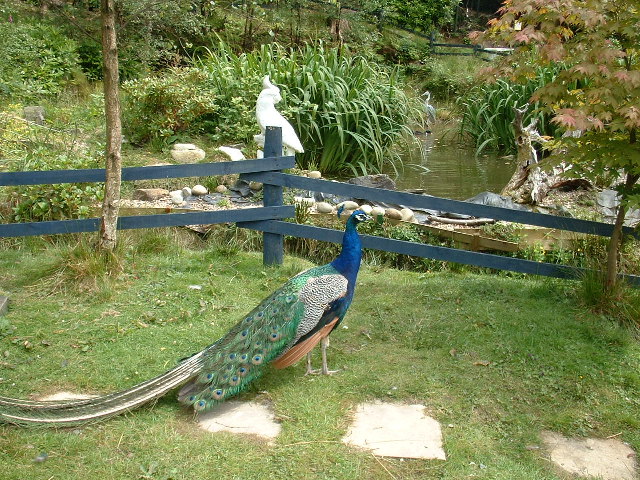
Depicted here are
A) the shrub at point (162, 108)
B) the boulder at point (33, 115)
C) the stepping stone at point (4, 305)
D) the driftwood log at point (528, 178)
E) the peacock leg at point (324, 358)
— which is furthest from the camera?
the shrub at point (162, 108)

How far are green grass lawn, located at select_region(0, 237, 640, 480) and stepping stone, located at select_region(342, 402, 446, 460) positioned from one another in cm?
7

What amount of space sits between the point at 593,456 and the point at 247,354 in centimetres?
191

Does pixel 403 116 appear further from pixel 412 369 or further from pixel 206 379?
pixel 206 379

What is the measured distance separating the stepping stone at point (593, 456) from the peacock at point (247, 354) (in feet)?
4.63

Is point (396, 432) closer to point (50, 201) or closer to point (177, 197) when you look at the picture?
point (50, 201)

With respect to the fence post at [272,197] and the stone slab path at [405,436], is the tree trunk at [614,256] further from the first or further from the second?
the fence post at [272,197]

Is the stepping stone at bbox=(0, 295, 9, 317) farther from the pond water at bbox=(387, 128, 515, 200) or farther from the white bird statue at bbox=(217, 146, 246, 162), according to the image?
the pond water at bbox=(387, 128, 515, 200)

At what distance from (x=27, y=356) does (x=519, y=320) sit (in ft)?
11.1

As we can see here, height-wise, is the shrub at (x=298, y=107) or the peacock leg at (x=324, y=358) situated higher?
the shrub at (x=298, y=107)

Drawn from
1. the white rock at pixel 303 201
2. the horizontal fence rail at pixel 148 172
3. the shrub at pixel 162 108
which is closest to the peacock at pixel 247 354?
the horizontal fence rail at pixel 148 172

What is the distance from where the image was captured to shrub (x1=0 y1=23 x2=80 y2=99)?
10.8 meters

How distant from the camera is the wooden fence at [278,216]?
17.1 feet

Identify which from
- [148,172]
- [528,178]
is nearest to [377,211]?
[528,178]

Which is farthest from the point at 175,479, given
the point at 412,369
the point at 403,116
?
the point at 403,116
